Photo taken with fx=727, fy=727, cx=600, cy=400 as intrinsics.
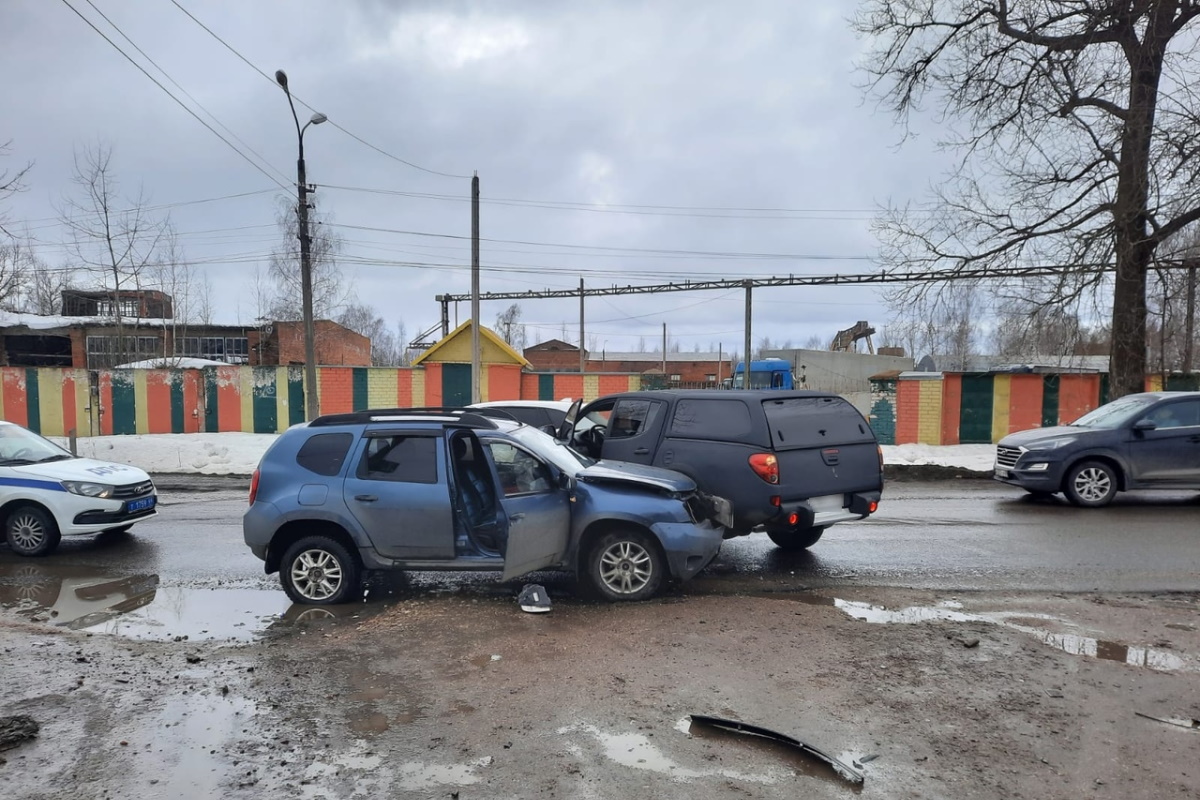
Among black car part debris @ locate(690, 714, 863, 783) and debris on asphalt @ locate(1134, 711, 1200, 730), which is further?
debris on asphalt @ locate(1134, 711, 1200, 730)

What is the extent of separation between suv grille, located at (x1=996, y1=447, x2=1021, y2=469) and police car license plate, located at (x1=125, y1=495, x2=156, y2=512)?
39.5 ft

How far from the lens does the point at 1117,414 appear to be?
10906mm

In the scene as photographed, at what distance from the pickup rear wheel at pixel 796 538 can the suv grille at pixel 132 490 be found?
25.0 feet

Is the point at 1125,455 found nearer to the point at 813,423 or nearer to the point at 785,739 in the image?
the point at 813,423

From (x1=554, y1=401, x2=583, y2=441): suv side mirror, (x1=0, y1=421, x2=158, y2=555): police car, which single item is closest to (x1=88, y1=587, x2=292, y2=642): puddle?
(x1=0, y1=421, x2=158, y2=555): police car

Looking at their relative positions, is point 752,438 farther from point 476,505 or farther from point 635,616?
point 476,505

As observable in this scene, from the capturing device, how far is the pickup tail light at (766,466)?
6.88 m

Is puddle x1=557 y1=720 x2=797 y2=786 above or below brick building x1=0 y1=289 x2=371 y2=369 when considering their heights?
below

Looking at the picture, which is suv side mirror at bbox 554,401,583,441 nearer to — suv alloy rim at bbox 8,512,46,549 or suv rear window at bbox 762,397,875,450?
suv rear window at bbox 762,397,875,450

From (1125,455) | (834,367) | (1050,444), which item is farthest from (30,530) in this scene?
(834,367)

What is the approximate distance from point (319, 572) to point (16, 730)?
97.1 inches

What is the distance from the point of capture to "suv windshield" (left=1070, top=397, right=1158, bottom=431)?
10.6 meters

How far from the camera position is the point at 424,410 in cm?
696

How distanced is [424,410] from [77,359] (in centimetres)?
4593
